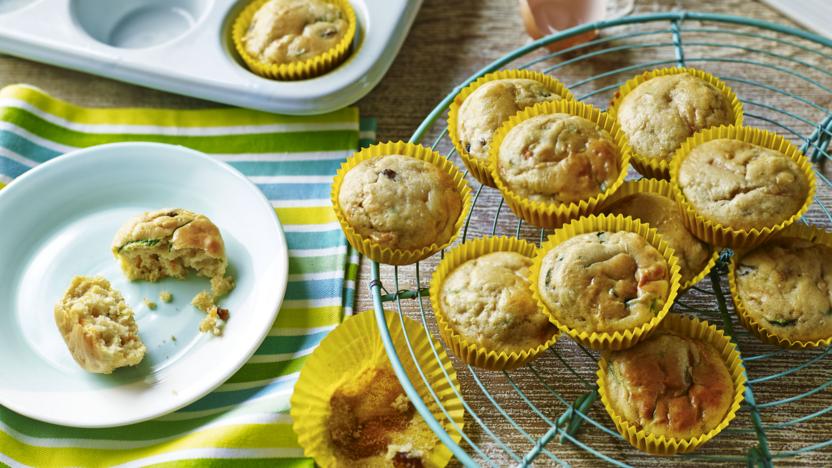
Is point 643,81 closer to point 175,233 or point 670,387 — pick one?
point 670,387

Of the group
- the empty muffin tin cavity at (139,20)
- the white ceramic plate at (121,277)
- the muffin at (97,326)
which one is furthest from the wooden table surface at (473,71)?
the muffin at (97,326)

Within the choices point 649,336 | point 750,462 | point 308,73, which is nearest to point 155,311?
point 308,73

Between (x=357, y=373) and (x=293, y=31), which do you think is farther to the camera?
(x=293, y=31)

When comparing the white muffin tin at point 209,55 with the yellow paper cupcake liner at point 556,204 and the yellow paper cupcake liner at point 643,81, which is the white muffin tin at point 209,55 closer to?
the yellow paper cupcake liner at point 556,204

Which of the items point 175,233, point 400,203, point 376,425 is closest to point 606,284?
point 400,203

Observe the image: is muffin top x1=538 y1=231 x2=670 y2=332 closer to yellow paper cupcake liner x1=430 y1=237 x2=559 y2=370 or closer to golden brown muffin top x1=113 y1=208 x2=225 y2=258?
yellow paper cupcake liner x1=430 y1=237 x2=559 y2=370

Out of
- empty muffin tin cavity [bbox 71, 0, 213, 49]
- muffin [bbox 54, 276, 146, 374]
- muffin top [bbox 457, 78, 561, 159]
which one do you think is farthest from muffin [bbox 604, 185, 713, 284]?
empty muffin tin cavity [bbox 71, 0, 213, 49]
